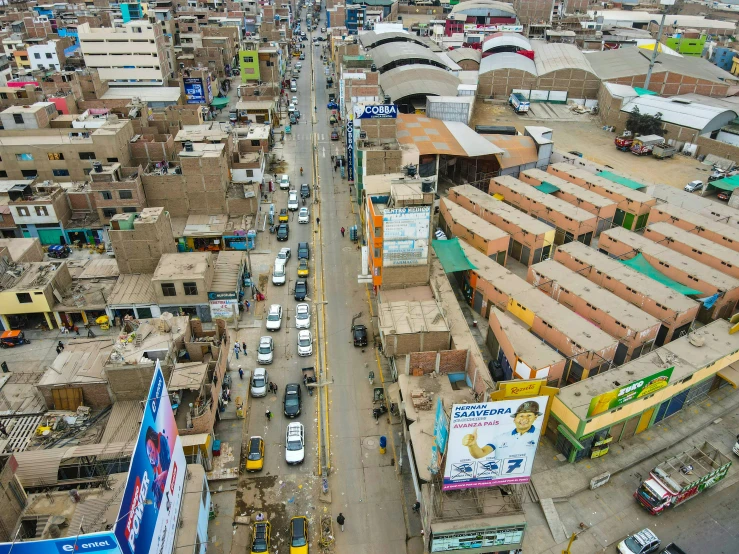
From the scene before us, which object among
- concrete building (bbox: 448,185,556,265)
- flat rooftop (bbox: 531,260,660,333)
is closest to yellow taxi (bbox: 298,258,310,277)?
concrete building (bbox: 448,185,556,265)

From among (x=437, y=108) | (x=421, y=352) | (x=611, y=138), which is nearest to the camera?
(x=421, y=352)

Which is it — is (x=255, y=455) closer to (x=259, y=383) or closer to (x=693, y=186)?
(x=259, y=383)

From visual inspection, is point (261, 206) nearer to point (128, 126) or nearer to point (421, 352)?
point (128, 126)

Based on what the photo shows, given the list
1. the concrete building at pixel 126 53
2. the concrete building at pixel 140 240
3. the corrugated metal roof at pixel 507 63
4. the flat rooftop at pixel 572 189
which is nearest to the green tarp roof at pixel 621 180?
the flat rooftop at pixel 572 189

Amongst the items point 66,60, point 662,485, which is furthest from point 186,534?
point 66,60

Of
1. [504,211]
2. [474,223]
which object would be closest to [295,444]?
[474,223]

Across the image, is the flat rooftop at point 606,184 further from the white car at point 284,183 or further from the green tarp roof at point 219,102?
the green tarp roof at point 219,102
